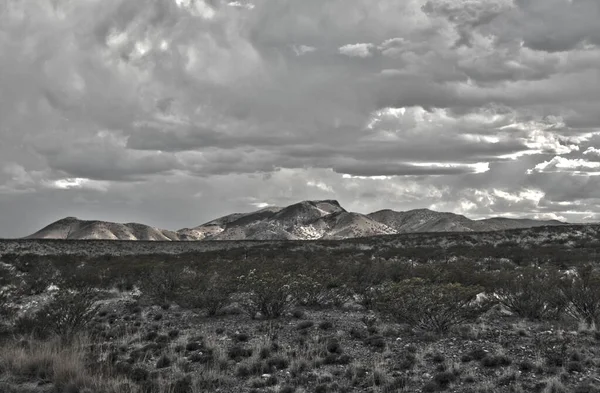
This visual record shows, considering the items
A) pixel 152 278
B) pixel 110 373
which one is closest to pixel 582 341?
pixel 110 373

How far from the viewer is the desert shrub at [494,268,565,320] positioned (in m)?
16.2

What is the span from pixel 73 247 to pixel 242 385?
59.8 meters

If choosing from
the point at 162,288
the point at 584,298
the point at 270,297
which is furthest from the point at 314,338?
the point at 162,288

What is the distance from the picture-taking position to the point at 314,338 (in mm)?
14023

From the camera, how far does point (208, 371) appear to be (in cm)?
1128

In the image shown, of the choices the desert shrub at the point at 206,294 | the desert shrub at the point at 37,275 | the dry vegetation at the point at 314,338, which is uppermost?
the desert shrub at the point at 37,275

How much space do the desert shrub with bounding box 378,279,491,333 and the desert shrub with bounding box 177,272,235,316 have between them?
6979mm

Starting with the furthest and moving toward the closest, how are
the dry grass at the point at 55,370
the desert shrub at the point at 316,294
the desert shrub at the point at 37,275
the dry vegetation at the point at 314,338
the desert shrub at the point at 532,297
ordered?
the desert shrub at the point at 37,275
the desert shrub at the point at 316,294
the desert shrub at the point at 532,297
the dry vegetation at the point at 314,338
the dry grass at the point at 55,370

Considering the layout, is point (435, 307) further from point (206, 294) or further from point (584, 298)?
point (206, 294)

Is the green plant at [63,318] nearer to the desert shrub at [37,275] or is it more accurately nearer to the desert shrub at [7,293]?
the desert shrub at [7,293]

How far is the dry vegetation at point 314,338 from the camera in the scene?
10.3 m

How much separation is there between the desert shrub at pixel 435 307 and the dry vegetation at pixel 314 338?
0.14 feet

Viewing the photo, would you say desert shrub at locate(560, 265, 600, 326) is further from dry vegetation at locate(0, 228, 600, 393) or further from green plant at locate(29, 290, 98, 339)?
green plant at locate(29, 290, 98, 339)

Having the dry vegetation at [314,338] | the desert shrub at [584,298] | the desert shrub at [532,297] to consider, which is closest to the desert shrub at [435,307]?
the dry vegetation at [314,338]
